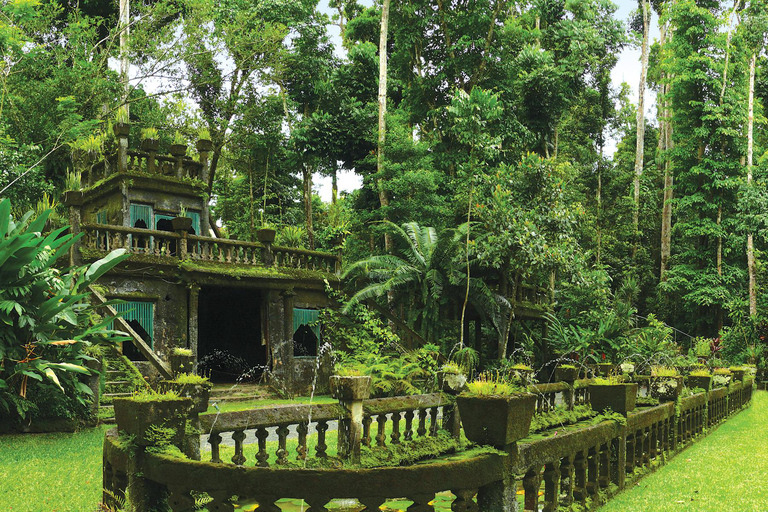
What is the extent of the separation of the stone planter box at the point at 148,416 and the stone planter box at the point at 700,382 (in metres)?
10.3

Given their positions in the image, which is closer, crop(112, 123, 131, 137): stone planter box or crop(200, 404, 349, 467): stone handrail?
crop(200, 404, 349, 467): stone handrail

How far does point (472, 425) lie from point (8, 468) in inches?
236

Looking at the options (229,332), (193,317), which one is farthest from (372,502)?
(229,332)

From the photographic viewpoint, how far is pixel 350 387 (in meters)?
→ 5.75

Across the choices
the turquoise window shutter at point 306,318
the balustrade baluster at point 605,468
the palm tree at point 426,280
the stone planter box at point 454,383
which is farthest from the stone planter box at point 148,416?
the turquoise window shutter at point 306,318

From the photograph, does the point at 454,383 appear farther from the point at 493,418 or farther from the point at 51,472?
the point at 51,472

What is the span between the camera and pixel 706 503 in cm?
625

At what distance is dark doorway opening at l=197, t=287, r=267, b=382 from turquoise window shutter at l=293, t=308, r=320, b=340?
355 cm

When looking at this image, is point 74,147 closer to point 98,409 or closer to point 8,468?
point 98,409

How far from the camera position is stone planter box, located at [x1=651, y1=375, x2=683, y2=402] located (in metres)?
9.28

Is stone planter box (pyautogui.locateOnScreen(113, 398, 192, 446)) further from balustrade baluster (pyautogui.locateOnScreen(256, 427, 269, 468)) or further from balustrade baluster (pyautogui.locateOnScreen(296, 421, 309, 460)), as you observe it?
balustrade baluster (pyautogui.locateOnScreen(296, 421, 309, 460))

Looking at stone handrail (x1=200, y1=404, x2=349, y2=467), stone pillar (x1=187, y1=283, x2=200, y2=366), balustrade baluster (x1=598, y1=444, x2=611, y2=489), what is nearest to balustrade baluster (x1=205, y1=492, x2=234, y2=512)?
stone handrail (x1=200, y1=404, x2=349, y2=467)

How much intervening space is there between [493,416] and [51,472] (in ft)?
18.5

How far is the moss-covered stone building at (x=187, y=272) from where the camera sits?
14438 millimetres
